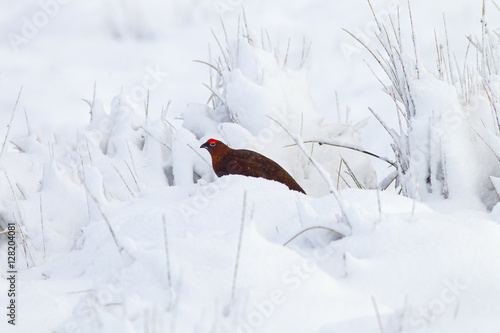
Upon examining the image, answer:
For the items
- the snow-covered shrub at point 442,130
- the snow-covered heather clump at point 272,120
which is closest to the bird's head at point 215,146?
the snow-covered heather clump at point 272,120

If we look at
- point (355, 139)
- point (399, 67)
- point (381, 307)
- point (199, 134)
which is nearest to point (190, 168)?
point (199, 134)

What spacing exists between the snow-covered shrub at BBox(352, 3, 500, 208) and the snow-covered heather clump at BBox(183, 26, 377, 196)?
0.58 meters

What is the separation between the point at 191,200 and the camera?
2.19m

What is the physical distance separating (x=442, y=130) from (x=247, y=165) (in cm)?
98

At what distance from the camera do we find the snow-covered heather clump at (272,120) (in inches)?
125

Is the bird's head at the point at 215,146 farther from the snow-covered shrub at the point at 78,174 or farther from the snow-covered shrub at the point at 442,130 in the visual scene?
the snow-covered shrub at the point at 442,130

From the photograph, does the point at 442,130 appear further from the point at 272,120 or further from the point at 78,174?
the point at 78,174

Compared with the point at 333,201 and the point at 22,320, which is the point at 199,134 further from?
the point at 22,320

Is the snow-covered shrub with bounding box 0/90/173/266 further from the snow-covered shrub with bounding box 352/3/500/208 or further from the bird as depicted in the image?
the snow-covered shrub with bounding box 352/3/500/208

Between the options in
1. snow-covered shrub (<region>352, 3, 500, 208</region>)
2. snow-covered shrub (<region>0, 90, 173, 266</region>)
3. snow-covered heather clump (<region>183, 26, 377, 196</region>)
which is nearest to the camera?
snow-covered shrub (<region>352, 3, 500, 208</region>)

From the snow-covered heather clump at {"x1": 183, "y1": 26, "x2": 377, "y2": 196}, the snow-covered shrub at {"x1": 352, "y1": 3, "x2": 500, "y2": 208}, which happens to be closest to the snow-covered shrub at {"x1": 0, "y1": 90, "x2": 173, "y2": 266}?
the snow-covered heather clump at {"x1": 183, "y1": 26, "x2": 377, "y2": 196}

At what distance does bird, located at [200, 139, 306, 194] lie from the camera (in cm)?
272

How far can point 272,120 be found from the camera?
129 inches

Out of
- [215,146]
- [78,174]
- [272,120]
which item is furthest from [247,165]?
[78,174]
